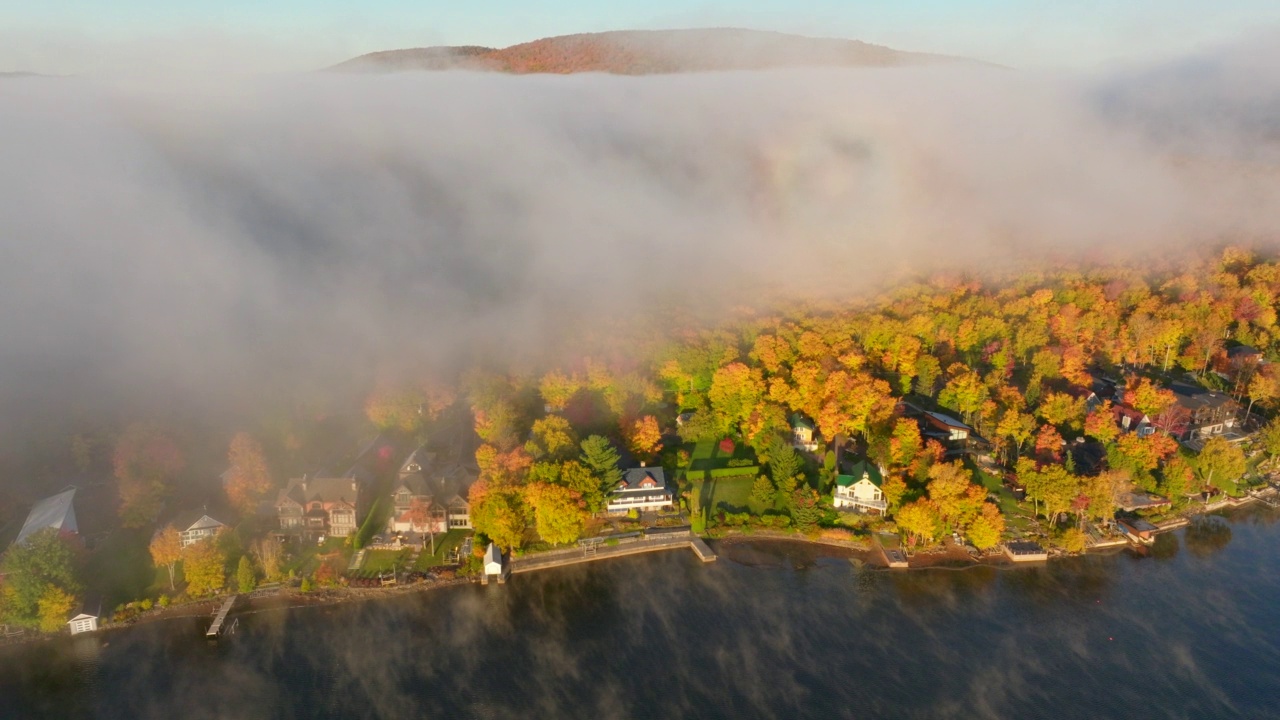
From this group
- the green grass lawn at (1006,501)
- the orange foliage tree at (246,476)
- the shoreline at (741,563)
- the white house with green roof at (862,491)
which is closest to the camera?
the shoreline at (741,563)

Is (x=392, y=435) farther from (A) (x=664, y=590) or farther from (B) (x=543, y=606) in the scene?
(A) (x=664, y=590)

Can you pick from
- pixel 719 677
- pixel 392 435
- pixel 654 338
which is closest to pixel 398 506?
pixel 392 435

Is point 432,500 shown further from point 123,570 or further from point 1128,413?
point 1128,413

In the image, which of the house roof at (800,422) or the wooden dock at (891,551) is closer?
the wooden dock at (891,551)

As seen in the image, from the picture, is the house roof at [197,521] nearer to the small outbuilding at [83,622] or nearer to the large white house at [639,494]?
the small outbuilding at [83,622]

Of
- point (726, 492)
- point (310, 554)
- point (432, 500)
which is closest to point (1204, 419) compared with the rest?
point (726, 492)

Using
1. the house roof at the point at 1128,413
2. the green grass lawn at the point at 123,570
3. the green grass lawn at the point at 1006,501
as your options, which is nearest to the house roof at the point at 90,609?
the green grass lawn at the point at 123,570
